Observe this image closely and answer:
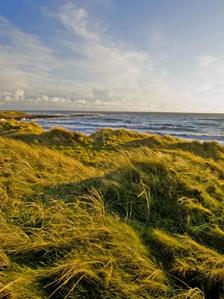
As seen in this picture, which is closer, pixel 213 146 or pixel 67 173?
pixel 67 173

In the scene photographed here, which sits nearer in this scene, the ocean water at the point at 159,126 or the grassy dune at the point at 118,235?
the grassy dune at the point at 118,235

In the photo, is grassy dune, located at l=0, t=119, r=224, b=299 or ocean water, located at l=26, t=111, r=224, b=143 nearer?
grassy dune, located at l=0, t=119, r=224, b=299

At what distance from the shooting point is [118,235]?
3164 millimetres

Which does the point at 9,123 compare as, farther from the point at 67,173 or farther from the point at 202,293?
the point at 202,293

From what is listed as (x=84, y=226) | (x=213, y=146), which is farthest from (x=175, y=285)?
(x=213, y=146)

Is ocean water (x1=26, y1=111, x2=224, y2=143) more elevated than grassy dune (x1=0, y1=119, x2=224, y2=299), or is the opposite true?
grassy dune (x1=0, y1=119, x2=224, y2=299)

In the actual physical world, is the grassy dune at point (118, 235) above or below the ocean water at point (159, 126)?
above

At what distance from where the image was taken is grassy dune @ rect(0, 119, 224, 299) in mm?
2627

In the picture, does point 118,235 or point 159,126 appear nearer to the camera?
point 118,235

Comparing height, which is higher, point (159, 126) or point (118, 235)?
point (118, 235)

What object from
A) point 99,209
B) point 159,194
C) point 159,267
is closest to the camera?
point 159,267

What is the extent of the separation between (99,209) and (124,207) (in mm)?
540

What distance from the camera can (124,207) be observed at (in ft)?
13.5

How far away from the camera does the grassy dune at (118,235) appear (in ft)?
8.62
